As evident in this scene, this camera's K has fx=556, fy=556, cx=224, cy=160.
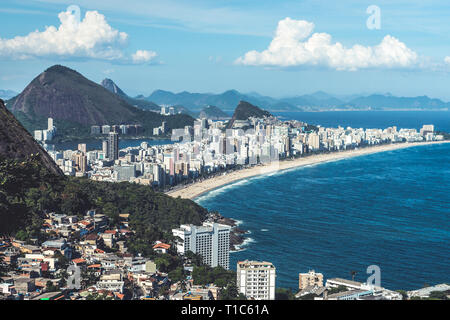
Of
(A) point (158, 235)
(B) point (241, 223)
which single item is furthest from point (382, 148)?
(A) point (158, 235)

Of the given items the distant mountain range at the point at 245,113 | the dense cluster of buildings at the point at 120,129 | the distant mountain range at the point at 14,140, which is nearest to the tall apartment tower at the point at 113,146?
the distant mountain range at the point at 14,140

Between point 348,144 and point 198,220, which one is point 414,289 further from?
point 348,144

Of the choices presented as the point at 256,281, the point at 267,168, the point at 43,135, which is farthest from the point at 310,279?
the point at 43,135

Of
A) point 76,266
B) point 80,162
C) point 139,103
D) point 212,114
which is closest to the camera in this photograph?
point 76,266

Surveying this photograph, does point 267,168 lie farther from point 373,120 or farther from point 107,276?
point 373,120

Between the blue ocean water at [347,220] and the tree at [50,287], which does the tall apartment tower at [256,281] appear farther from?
the tree at [50,287]

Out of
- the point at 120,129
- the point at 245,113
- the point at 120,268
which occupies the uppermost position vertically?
the point at 245,113
